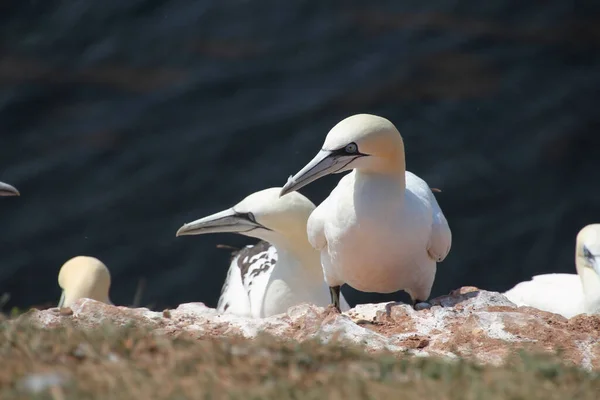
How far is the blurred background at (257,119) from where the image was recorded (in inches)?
438

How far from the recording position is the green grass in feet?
10.3

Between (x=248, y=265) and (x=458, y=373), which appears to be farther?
(x=248, y=265)

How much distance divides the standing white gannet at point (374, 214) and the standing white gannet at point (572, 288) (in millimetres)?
2383

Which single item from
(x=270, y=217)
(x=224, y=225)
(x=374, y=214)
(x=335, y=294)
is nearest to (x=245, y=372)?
(x=374, y=214)

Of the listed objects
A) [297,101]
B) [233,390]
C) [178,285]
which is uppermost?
[297,101]

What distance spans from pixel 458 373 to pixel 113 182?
8634mm

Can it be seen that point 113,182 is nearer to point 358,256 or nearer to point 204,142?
point 204,142

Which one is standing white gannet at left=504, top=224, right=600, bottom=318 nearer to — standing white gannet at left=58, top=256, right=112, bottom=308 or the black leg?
the black leg

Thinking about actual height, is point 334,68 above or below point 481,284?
above

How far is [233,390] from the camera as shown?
3109 millimetres

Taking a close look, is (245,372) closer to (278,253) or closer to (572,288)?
(278,253)

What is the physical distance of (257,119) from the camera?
12.0 metres

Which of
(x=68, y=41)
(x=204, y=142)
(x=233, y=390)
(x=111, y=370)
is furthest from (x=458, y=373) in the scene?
(x=68, y=41)

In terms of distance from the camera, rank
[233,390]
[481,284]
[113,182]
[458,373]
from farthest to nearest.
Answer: [113,182] → [481,284] → [458,373] → [233,390]
